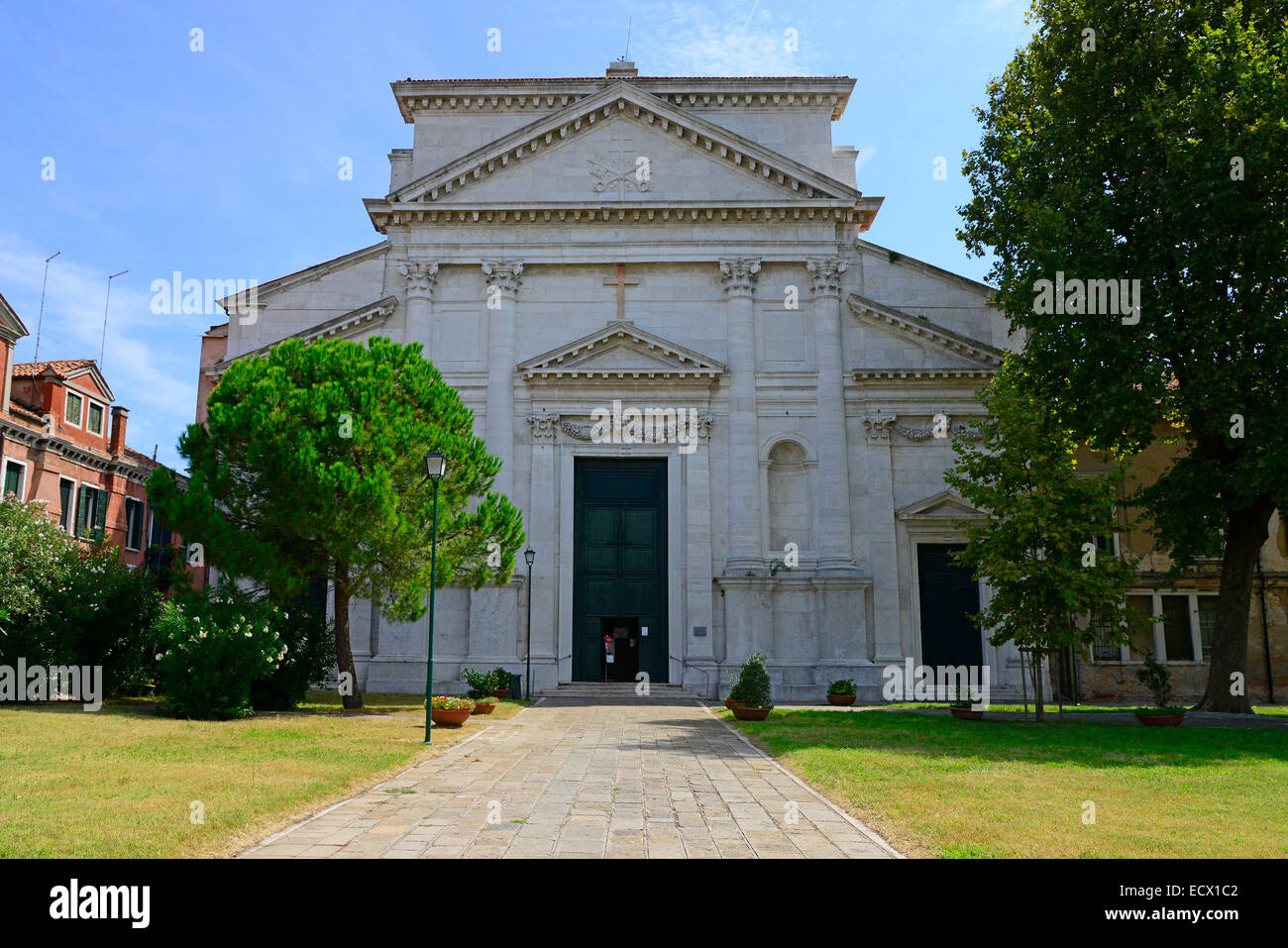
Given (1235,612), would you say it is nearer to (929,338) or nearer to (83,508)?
(929,338)

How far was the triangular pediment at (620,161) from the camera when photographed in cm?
3431

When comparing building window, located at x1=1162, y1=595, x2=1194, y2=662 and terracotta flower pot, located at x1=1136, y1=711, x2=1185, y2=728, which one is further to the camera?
building window, located at x1=1162, y1=595, x2=1194, y2=662

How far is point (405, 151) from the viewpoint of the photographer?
126 feet

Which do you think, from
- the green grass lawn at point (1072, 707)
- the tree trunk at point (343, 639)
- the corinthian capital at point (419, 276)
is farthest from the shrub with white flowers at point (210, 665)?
the green grass lawn at point (1072, 707)

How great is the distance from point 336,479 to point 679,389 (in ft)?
49.3

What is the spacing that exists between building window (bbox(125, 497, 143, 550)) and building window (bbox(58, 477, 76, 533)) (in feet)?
14.1

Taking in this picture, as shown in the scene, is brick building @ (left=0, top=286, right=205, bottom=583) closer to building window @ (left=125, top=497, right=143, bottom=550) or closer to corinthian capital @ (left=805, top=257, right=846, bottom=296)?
building window @ (left=125, top=497, right=143, bottom=550)

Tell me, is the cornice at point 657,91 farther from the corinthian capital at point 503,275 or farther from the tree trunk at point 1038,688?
the tree trunk at point 1038,688

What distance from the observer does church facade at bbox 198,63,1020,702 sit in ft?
106

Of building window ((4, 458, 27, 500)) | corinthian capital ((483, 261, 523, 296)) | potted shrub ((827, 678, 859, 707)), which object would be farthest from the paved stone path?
building window ((4, 458, 27, 500))

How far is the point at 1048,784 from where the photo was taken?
12773 millimetres

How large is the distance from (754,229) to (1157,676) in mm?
20280

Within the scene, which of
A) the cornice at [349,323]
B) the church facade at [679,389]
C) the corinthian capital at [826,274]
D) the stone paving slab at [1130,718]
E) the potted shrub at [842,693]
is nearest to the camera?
the stone paving slab at [1130,718]

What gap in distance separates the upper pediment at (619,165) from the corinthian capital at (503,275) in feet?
7.42
